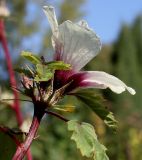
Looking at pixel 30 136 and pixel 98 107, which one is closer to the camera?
pixel 30 136

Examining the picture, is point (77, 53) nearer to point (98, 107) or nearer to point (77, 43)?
point (77, 43)

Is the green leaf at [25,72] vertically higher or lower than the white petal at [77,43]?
lower

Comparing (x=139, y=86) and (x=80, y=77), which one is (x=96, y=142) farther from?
(x=139, y=86)

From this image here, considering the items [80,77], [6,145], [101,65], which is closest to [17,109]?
[6,145]

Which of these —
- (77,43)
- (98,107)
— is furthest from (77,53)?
(98,107)

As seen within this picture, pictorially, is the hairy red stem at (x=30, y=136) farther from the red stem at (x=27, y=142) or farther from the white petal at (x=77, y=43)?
the white petal at (x=77, y=43)

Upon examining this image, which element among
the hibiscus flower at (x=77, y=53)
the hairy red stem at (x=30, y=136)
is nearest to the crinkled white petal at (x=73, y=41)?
the hibiscus flower at (x=77, y=53)
